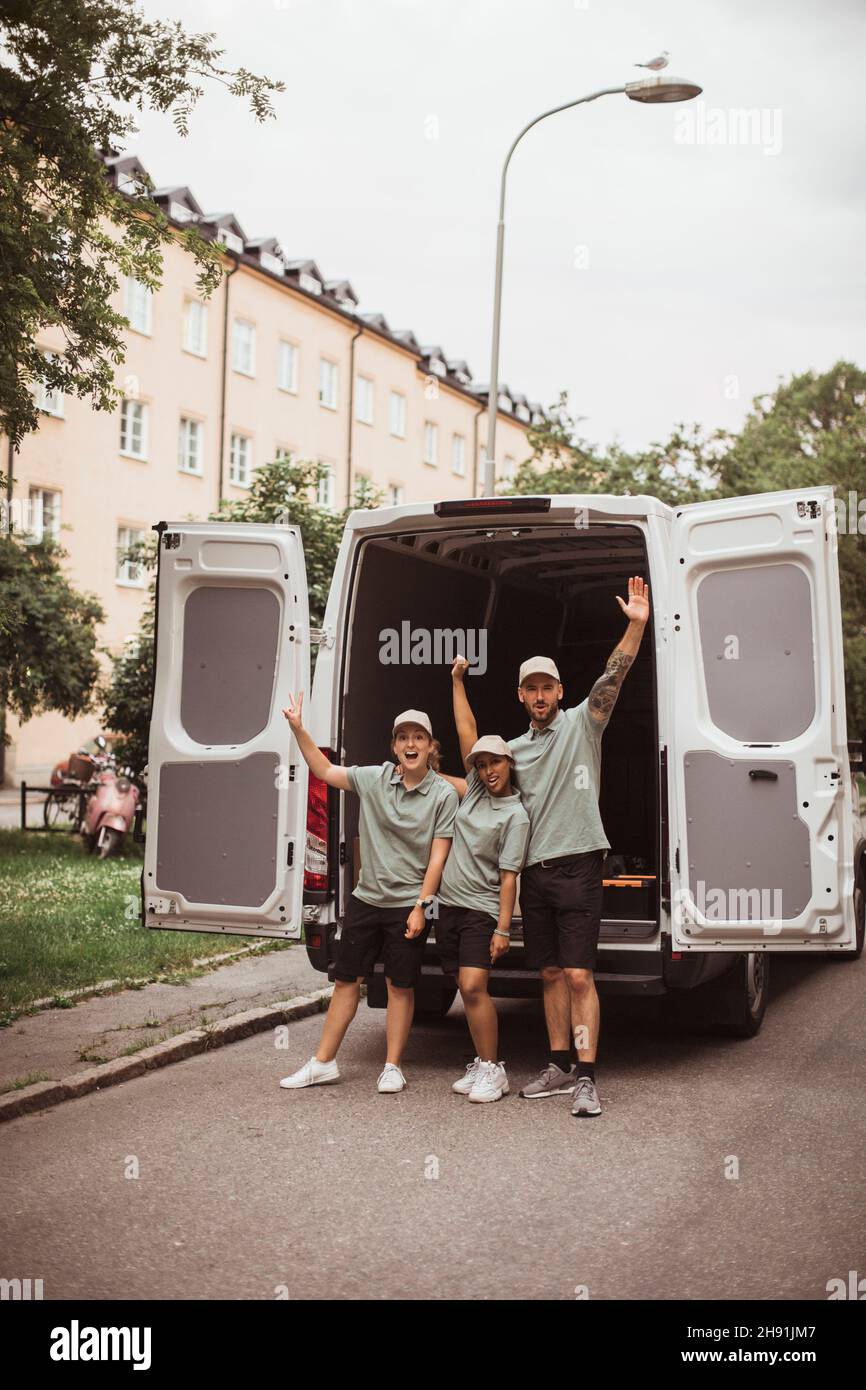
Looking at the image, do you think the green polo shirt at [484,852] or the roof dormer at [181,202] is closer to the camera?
the green polo shirt at [484,852]

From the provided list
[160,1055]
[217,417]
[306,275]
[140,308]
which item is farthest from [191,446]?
[160,1055]

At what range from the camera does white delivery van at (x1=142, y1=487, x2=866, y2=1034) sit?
6.63 metres

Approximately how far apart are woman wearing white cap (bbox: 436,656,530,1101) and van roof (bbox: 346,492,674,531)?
1132 mm

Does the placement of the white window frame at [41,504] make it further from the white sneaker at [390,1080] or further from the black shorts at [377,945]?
the white sneaker at [390,1080]

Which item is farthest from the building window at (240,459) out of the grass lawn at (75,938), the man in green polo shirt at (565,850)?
the man in green polo shirt at (565,850)

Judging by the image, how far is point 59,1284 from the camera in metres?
4.24

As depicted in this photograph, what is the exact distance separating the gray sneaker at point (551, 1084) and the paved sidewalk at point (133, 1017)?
1.94 m

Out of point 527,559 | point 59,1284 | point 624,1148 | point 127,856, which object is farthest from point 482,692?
point 127,856

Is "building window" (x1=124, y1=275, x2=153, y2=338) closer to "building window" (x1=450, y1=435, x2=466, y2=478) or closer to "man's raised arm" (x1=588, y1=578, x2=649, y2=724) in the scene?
"building window" (x1=450, y1=435, x2=466, y2=478)

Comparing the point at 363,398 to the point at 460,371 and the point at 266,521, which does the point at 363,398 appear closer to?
the point at 460,371

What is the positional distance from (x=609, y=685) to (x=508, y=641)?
10.1 ft

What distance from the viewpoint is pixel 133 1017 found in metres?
8.13

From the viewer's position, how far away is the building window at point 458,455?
174 feet
